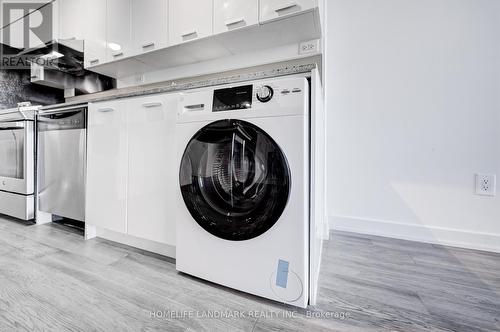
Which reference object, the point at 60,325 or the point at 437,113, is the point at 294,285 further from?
the point at 437,113

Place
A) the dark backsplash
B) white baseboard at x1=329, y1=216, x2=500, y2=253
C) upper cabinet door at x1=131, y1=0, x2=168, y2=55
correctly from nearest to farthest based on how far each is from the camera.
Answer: white baseboard at x1=329, y1=216, x2=500, y2=253 < upper cabinet door at x1=131, y1=0, x2=168, y2=55 < the dark backsplash

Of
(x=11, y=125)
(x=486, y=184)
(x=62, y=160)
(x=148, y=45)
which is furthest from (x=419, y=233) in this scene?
(x=11, y=125)

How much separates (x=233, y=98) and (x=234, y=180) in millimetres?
332

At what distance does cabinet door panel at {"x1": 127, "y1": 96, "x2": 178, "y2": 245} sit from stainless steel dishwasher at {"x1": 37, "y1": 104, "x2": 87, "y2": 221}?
1.53 ft

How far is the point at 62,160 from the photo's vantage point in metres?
1.56

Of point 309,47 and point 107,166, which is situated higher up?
point 309,47

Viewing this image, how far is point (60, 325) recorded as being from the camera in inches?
29.4

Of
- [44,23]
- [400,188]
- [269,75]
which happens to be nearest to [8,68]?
[44,23]

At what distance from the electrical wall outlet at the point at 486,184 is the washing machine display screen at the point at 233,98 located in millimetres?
1552

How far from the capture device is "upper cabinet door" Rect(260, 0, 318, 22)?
127 centimetres

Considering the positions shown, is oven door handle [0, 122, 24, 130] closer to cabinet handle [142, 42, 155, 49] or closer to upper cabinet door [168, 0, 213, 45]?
cabinet handle [142, 42, 155, 49]

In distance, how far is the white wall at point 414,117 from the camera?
138 cm

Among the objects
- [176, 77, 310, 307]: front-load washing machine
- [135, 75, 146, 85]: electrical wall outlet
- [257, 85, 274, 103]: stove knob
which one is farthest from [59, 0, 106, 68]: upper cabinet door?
[257, 85, 274, 103]: stove knob

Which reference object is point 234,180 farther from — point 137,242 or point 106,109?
point 106,109
